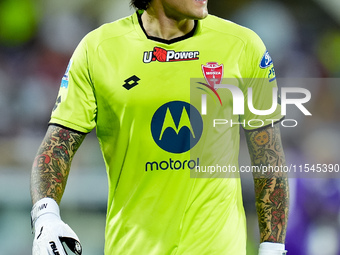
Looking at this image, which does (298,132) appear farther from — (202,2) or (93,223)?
(202,2)

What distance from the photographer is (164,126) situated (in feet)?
9.52

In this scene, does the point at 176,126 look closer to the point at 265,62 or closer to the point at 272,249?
the point at 265,62

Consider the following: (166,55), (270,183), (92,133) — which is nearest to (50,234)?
(166,55)

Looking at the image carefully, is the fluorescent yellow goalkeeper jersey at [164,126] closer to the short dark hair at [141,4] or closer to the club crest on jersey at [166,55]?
the club crest on jersey at [166,55]

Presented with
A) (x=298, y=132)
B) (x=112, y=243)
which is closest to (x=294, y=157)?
(x=298, y=132)

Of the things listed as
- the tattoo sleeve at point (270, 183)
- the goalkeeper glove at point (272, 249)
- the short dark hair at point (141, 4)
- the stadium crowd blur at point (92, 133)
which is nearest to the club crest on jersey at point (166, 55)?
the short dark hair at point (141, 4)

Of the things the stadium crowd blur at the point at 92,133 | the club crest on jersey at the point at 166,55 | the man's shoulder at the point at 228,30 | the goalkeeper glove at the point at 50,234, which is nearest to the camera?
the goalkeeper glove at the point at 50,234

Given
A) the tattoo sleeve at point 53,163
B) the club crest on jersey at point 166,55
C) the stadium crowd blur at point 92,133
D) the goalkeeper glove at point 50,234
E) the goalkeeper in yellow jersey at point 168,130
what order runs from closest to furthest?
the goalkeeper glove at point 50,234 < the tattoo sleeve at point 53,163 < the goalkeeper in yellow jersey at point 168,130 < the club crest on jersey at point 166,55 < the stadium crowd blur at point 92,133

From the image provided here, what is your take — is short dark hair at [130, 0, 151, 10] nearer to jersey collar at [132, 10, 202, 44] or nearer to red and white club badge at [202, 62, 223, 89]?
jersey collar at [132, 10, 202, 44]

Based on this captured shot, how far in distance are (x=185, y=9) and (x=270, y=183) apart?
0.99 meters

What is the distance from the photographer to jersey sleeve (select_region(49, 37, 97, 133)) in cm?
286

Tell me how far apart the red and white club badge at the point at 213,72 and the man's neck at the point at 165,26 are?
0.73 feet

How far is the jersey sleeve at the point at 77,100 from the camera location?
2857 millimetres

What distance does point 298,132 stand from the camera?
19.9 ft
